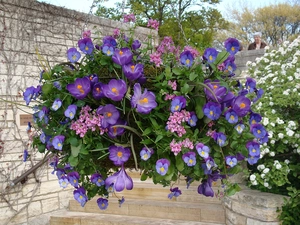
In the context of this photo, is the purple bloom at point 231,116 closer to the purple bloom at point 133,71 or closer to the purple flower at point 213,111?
the purple flower at point 213,111

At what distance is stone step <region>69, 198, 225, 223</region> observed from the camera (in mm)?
3512

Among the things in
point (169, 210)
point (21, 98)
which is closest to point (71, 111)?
point (169, 210)

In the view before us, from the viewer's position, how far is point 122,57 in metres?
1.05

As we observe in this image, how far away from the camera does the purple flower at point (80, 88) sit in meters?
1.05

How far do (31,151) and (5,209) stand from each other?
618 mm

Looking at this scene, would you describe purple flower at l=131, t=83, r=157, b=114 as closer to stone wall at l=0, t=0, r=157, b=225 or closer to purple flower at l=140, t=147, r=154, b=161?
purple flower at l=140, t=147, r=154, b=161

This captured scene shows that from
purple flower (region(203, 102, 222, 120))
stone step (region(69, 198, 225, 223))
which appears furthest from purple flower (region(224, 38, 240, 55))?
stone step (region(69, 198, 225, 223))

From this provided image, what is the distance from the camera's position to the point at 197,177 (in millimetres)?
1171

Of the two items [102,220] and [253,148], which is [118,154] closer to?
[253,148]

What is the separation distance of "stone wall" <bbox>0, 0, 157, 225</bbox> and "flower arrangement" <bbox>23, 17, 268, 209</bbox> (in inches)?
108

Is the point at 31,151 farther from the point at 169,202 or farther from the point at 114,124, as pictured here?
the point at 114,124

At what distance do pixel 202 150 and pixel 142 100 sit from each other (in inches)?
8.2

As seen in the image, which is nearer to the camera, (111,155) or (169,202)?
(111,155)

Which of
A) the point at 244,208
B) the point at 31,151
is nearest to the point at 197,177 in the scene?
the point at 244,208
